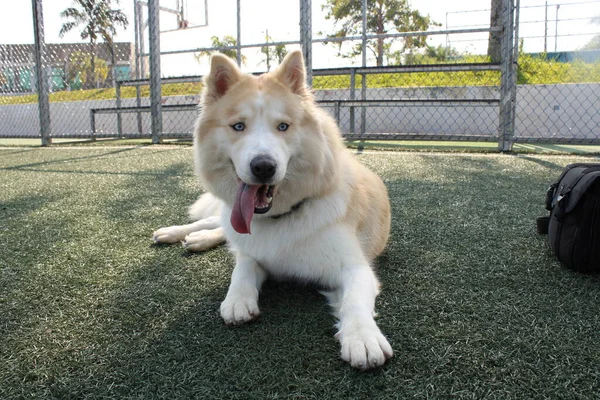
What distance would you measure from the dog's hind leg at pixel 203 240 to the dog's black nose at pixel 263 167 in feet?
2.55

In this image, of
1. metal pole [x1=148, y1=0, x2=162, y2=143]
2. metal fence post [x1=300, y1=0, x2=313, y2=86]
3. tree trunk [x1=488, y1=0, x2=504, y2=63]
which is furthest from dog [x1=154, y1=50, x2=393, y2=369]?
tree trunk [x1=488, y1=0, x2=504, y2=63]

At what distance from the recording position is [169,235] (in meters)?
2.31

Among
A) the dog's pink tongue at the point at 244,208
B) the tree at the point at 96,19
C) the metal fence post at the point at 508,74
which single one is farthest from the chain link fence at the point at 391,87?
the tree at the point at 96,19

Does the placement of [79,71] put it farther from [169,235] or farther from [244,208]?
[244,208]

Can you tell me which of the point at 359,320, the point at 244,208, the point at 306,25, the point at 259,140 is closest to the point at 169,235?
the point at 244,208

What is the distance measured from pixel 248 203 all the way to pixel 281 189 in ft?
0.55

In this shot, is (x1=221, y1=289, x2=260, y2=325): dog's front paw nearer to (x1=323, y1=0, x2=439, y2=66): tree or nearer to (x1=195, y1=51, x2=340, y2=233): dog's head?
(x1=195, y1=51, x2=340, y2=233): dog's head

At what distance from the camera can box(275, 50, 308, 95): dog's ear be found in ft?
6.41

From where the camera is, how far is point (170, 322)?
56.3 inches

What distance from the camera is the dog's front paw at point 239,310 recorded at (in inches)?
54.7

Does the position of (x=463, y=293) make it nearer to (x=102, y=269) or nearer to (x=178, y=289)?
(x=178, y=289)

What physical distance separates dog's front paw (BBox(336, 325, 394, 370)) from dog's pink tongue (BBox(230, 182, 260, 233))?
0.60 meters

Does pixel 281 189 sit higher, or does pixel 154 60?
pixel 154 60

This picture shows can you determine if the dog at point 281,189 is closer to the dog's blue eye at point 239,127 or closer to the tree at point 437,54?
the dog's blue eye at point 239,127
